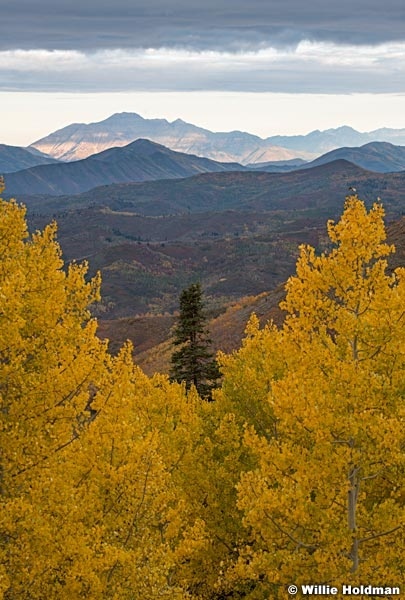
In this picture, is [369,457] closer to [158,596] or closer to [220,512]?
[158,596]

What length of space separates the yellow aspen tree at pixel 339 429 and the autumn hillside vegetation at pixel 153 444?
0.04m

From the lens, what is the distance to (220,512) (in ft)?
79.2

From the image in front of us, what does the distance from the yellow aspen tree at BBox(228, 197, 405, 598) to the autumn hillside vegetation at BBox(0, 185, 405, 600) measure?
4cm

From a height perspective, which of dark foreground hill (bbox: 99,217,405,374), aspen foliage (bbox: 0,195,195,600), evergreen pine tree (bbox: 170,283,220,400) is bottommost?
dark foreground hill (bbox: 99,217,405,374)

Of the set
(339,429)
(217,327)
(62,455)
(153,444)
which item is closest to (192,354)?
(153,444)

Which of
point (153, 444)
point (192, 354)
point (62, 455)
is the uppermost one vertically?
point (62, 455)

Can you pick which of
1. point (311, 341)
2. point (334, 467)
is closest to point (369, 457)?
point (334, 467)

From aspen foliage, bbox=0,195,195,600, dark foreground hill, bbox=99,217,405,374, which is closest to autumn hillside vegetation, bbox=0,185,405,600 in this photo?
aspen foliage, bbox=0,195,195,600

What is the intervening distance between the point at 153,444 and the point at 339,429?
483 cm

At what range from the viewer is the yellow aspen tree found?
1583cm

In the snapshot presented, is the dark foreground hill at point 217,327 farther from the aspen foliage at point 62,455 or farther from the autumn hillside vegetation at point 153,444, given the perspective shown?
the aspen foliage at point 62,455

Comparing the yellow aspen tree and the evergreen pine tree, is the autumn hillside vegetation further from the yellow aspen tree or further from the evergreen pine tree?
the evergreen pine tree

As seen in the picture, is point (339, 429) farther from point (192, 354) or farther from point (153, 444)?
point (192, 354)

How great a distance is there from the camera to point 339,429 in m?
15.8
